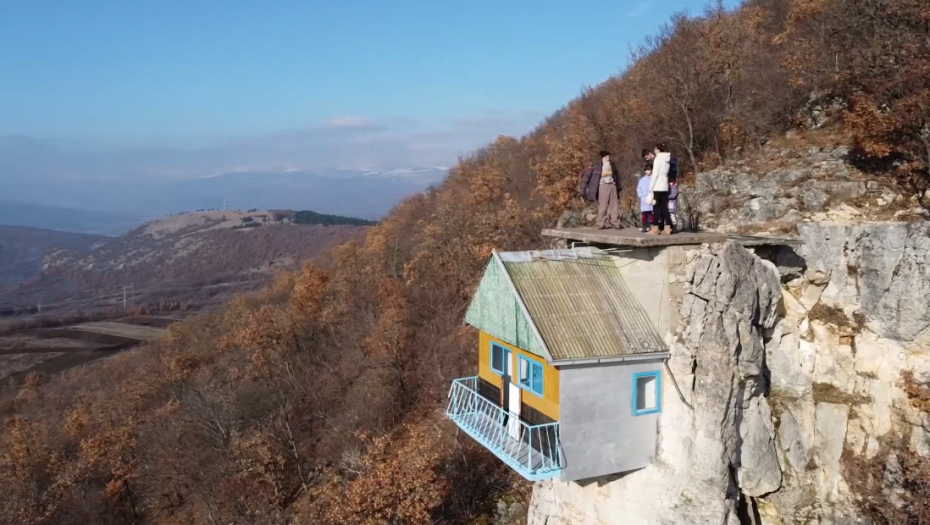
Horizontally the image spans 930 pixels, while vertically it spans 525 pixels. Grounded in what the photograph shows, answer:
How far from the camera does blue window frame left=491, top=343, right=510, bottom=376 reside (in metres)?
13.8

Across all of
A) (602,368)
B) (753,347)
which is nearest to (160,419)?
(602,368)

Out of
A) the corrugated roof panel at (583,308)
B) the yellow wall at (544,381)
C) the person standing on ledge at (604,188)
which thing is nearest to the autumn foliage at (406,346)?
the yellow wall at (544,381)

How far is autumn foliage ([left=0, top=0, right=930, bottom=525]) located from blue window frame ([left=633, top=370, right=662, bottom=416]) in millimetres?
8456

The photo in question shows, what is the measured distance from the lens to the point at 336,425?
3206cm

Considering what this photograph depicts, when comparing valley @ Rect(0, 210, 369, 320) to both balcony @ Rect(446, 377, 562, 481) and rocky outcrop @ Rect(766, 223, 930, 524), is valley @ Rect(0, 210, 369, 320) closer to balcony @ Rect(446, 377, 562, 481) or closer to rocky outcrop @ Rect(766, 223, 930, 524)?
balcony @ Rect(446, 377, 562, 481)

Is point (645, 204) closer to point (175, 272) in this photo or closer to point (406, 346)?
point (406, 346)

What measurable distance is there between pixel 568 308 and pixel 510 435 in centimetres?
369

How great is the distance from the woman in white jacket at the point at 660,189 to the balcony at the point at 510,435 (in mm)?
5297

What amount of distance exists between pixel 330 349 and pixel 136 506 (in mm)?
15559

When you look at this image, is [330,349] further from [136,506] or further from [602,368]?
[602,368]

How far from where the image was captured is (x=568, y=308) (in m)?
12.0

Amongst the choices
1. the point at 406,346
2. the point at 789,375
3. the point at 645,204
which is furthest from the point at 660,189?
the point at 406,346

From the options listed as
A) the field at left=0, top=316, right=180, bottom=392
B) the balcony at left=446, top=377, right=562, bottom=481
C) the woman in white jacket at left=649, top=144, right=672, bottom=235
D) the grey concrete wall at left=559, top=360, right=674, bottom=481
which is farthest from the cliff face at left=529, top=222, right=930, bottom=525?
the field at left=0, top=316, right=180, bottom=392

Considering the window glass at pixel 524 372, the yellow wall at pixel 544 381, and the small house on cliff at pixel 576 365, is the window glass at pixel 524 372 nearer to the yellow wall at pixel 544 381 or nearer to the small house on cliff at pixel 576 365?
the small house on cliff at pixel 576 365
